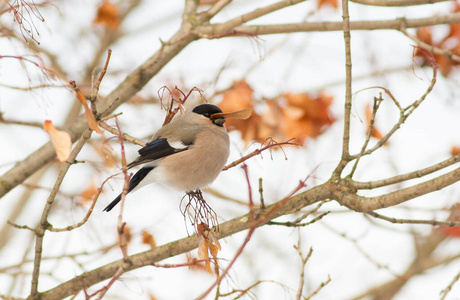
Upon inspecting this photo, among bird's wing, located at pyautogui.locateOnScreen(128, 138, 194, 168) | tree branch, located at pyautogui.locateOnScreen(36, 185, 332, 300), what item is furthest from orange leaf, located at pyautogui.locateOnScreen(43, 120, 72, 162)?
bird's wing, located at pyautogui.locateOnScreen(128, 138, 194, 168)

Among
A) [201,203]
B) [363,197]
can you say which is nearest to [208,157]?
[201,203]

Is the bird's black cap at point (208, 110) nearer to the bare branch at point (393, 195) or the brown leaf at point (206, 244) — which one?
the brown leaf at point (206, 244)

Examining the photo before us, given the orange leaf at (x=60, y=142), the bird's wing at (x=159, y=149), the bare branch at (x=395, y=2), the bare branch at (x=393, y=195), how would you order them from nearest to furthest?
1. the orange leaf at (x=60, y=142)
2. the bare branch at (x=393, y=195)
3. the bird's wing at (x=159, y=149)
4. the bare branch at (x=395, y=2)

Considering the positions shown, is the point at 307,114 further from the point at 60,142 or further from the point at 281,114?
the point at 60,142

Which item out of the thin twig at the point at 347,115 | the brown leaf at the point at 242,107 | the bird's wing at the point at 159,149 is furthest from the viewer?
the brown leaf at the point at 242,107

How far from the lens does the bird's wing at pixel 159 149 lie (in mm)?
2592

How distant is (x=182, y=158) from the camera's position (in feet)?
8.95

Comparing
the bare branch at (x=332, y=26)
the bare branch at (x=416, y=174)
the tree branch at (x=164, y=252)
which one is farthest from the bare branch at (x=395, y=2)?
the tree branch at (x=164, y=252)

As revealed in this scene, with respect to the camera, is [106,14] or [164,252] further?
[106,14]

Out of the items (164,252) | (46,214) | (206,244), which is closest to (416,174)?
(206,244)

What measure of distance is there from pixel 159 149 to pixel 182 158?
0.44 feet

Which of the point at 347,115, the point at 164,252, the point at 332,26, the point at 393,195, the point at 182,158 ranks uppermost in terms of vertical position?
the point at 332,26

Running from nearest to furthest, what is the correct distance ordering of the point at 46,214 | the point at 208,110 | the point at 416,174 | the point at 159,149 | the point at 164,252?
the point at 416,174 → the point at 46,214 → the point at 164,252 → the point at 159,149 → the point at 208,110

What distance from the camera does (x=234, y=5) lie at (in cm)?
647
